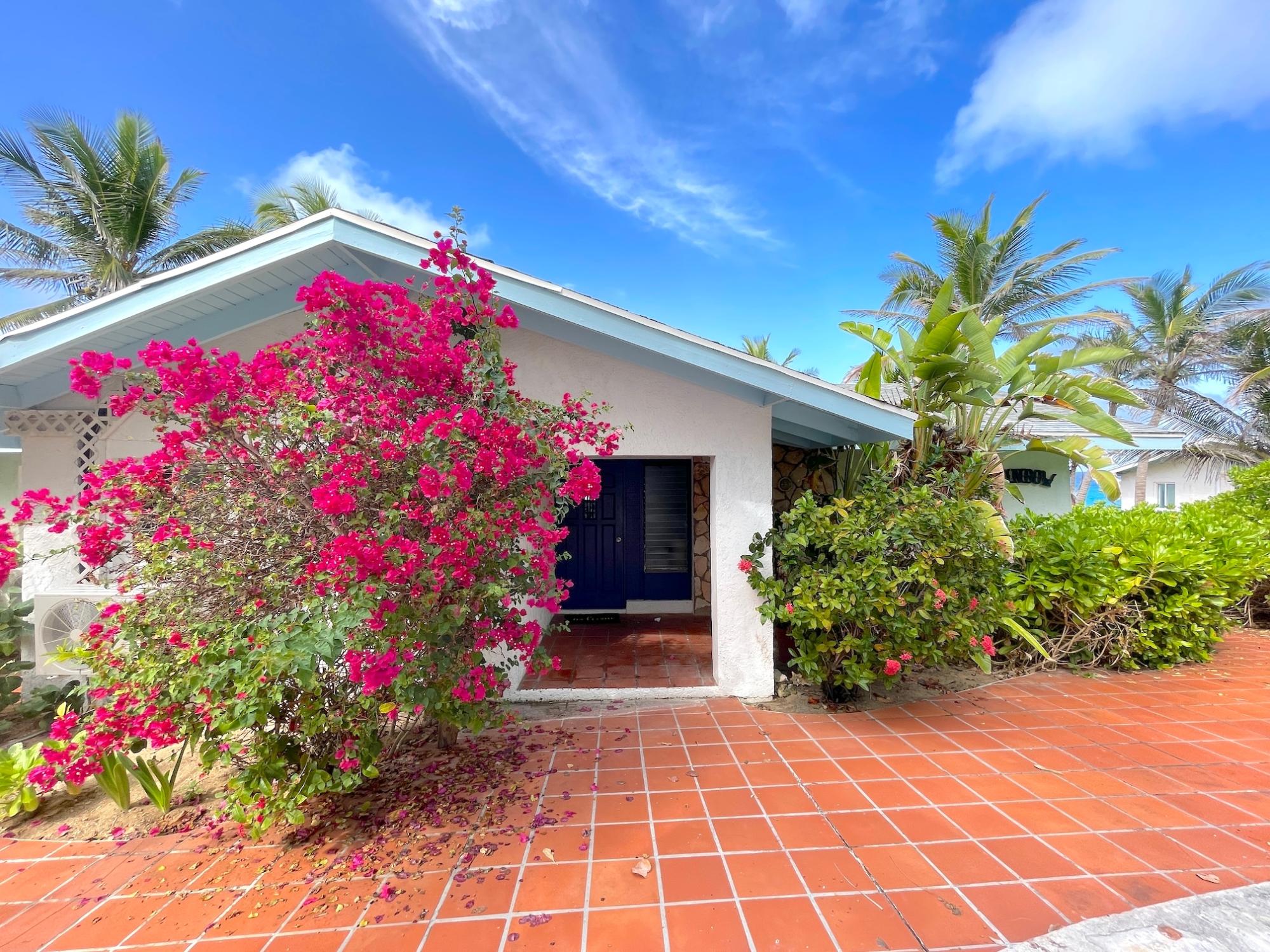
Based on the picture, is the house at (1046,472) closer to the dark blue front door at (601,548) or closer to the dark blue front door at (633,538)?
the dark blue front door at (633,538)

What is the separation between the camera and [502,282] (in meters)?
4.10

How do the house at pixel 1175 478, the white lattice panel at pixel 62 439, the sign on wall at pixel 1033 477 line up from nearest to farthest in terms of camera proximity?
the white lattice panel at pixel 62 439, the sign on wall at pixel 1033 477, the house at pixel 1175 478

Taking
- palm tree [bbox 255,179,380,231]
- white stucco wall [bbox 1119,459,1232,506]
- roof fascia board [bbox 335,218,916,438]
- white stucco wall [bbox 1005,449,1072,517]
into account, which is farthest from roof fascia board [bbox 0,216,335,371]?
white stucco wall [bbox 1119,459,1232,506]

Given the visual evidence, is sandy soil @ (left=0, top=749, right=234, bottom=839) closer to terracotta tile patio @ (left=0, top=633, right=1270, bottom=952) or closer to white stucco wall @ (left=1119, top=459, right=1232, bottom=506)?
terracotta tile patio @ (left=0, top=633, right=1270, bottom=952)

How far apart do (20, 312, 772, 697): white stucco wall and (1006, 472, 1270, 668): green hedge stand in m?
2.94

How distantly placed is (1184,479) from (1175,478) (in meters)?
0.41

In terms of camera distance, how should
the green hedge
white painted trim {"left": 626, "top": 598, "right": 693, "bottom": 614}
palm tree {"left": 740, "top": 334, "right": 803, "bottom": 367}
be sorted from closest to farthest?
the green hedge → white painted trim {"left": 626, "top": 598, "right": 693, "bottom": 614} → palm tree {"left": 740, "top": 334, "right": 803, "bottom": 367}

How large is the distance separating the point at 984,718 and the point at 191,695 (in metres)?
5.68

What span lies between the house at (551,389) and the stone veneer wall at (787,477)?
6.47ft

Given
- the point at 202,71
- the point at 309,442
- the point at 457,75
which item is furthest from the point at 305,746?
the point at 457,75

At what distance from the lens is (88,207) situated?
14.0 metres

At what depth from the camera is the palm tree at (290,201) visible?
52.5 feet

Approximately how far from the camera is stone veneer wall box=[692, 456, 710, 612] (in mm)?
8273

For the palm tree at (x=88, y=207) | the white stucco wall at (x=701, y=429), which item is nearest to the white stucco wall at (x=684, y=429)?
the white stucco wall at (x=701, y=429)
